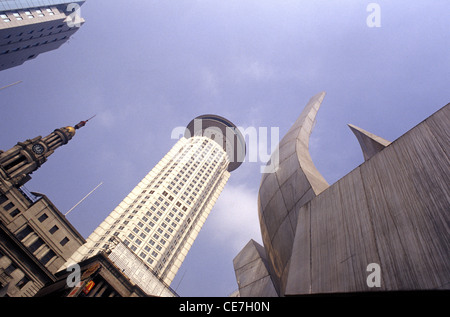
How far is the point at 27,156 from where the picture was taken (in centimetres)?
4406

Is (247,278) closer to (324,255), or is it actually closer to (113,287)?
(324,255)

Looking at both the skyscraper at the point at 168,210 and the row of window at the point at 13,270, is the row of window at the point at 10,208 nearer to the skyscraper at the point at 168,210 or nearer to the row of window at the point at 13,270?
the row of window at the point at 13,270

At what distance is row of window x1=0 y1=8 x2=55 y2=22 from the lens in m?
44.8

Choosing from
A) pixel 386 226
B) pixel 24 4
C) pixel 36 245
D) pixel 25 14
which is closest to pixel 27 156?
pixel 36 245

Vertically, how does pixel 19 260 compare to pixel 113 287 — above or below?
below

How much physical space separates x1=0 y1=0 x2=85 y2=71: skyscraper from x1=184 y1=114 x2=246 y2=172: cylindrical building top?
167ft

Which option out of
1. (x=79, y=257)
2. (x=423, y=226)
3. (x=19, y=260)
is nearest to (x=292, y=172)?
(x=423, y=226)

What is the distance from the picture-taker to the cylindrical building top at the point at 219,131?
334 feet

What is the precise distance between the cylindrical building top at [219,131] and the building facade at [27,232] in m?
62.2

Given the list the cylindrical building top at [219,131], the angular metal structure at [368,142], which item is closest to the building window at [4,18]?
the angular metal structure at [368,142]

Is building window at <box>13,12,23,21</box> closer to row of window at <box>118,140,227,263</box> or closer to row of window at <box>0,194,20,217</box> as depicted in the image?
row of window at <box>0,194,20,217</box>

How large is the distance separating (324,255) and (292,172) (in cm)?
589
